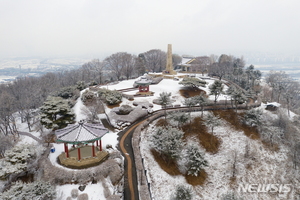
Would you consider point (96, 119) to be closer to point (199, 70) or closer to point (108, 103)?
point (108, 103)

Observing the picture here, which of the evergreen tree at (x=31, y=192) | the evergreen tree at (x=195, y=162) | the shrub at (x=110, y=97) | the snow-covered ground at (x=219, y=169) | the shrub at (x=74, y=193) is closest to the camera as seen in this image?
the evergreen tree at (x=31, y=192)

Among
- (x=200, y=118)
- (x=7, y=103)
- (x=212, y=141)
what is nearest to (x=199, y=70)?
(x=200, y=118)

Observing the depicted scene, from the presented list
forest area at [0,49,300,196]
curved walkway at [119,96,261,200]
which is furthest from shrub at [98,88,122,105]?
curved walkway at [119,96,261,200]

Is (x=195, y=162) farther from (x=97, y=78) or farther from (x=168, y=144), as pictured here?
(x=97, y=78)

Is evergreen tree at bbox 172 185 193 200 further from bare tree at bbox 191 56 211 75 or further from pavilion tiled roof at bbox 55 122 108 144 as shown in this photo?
bare tree at bbox 191 56 211 75

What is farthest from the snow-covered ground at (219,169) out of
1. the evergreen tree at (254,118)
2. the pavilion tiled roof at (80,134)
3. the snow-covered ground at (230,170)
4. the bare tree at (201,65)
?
the bare tree at (201,65)

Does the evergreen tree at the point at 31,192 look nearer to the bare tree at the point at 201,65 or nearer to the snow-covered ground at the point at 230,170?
the snow-covered ground at the point at 230,170
